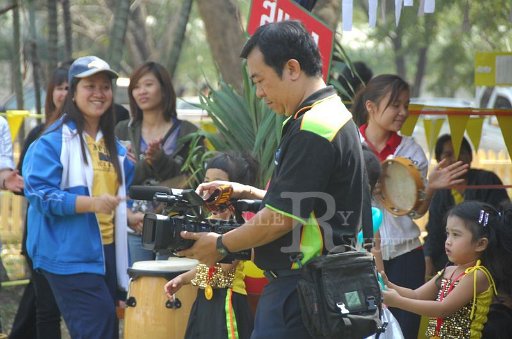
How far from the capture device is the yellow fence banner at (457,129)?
6.91m

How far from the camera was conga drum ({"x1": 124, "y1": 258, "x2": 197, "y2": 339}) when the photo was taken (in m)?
5.62

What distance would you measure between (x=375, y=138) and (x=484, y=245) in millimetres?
1202

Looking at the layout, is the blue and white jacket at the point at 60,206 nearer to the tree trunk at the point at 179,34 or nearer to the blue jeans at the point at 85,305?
the blue jeans at the point at 85,305

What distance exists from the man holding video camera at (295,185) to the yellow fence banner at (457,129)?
116 inches

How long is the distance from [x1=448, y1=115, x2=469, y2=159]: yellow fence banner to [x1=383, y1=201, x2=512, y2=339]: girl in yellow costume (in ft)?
5.17

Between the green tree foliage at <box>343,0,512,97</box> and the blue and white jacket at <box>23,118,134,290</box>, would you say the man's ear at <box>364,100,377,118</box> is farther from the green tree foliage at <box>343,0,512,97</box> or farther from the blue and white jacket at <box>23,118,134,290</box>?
the green tree foliage at <box>343,0,512,97</box>

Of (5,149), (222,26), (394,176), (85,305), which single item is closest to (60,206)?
(85,305)

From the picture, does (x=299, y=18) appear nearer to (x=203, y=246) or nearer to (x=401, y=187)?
(x=401, y=187)

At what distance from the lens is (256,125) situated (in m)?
6.84

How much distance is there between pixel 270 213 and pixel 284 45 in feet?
2.21

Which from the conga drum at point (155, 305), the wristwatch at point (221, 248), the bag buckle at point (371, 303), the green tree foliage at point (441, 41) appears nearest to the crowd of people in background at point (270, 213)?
the wristwatch at point (221, 248)

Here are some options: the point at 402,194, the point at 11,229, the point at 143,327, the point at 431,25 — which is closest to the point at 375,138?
the point at 402,194

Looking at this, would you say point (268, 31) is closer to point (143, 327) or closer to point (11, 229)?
point (143, 327)

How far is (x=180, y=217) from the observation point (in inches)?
159
